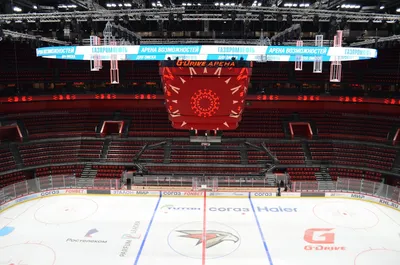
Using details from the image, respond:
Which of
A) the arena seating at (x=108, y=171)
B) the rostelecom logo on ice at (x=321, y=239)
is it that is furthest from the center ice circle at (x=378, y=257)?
the arena seating at (x=108, y=171)

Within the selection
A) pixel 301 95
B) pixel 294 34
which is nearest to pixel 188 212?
pixel 294 34

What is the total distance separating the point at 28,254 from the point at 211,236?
577 centimetres

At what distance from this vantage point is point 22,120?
2236 cm

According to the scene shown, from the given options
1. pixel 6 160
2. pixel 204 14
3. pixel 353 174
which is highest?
pixel 204 14

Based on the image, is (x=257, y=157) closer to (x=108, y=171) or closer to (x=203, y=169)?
(x=203, y=169)

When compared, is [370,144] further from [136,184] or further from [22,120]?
[22,120]

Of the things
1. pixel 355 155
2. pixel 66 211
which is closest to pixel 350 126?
pixel 355 155

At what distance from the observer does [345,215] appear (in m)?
Result: 12.8

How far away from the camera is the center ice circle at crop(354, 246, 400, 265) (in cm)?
930

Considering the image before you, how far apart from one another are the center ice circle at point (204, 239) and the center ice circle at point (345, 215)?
409 centimetres

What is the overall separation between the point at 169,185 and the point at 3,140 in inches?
498

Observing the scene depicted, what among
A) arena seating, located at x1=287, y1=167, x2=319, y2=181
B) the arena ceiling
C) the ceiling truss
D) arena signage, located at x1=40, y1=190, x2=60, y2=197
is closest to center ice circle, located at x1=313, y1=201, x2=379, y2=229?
arena seating, located at x1=287, y1=167, x2=319, y2=181

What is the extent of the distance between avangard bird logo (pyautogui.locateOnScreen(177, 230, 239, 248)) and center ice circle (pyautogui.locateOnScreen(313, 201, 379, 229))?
408 centimetres

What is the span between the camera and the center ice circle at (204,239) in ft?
32.1
